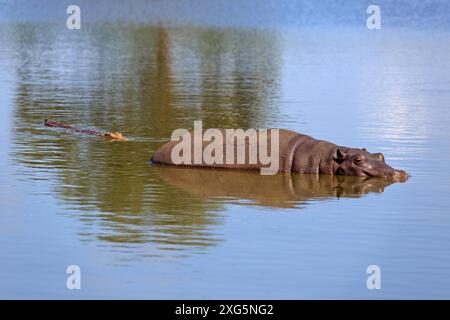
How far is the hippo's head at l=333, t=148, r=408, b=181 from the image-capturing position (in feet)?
69.7

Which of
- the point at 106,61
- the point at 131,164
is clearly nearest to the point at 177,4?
the point at 106,61

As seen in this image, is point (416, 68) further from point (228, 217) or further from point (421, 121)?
point (228, 217)

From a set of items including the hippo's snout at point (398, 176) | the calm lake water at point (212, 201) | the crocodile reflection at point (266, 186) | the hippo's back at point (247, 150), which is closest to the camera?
the calm lake water at point (212, 201)

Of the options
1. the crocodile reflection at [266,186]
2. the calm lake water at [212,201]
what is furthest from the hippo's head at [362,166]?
the calm lake water at [212,201]

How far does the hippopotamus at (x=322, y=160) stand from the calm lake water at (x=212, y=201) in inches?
10.5

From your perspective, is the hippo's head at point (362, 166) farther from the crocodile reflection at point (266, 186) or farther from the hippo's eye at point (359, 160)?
the crocodile reflection at point (266, 186)

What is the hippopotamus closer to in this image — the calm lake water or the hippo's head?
the hippo's head

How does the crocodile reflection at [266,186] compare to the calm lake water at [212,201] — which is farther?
the crocodile reflection at [266,186]

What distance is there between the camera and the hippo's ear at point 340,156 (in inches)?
836

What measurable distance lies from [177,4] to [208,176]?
310 ft

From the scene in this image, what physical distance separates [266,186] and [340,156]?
160 centimetres

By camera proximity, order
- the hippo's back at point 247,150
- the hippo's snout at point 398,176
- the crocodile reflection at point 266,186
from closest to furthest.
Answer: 1. the crocodile reflection at point 266,186
2. the hippo's snout at point 398,176
3. the hippo's back at point 247,150

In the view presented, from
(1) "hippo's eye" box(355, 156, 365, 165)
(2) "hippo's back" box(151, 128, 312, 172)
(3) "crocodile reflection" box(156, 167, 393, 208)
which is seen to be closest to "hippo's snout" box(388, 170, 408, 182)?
(3) "crocodile reflection" box(156, 167, 393, 208)

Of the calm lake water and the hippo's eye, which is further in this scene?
the hippo's eye
